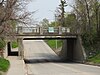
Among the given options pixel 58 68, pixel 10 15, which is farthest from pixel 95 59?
pixel 10 15

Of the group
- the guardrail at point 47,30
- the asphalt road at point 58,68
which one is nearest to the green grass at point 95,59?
the asphalt road at point 58,68

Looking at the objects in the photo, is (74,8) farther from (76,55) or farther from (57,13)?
(57,13)

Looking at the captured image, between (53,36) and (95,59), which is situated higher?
(53,36)

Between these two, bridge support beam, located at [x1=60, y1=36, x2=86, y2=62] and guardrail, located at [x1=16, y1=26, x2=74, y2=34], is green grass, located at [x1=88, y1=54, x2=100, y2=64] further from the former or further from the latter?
guardrail, located at [x1=16, y1=26, x2=74, y2=34]

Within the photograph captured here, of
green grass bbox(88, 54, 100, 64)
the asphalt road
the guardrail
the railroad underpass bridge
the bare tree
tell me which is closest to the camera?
the bare tree

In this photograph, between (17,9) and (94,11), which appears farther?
(94,11)

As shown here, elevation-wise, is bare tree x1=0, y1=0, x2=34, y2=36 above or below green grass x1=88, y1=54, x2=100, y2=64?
above

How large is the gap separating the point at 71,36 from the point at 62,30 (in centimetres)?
235

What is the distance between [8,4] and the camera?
55.2ft

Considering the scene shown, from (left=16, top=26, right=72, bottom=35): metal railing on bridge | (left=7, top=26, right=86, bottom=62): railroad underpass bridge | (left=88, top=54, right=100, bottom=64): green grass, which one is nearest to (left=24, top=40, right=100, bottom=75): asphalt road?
(left=88, top=54, right=100, bottom=64): green grass

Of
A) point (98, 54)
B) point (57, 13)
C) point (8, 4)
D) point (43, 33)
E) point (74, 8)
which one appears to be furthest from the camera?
point (57, 13)

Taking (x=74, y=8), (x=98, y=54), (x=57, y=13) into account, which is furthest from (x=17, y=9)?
(x=57, y=13)

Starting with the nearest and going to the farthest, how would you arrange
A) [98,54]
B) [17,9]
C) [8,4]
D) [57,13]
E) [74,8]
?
[8,4] → [17,9] → [98,54] → [74,8] → [57,13]

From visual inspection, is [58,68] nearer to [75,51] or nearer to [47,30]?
[47,30]
